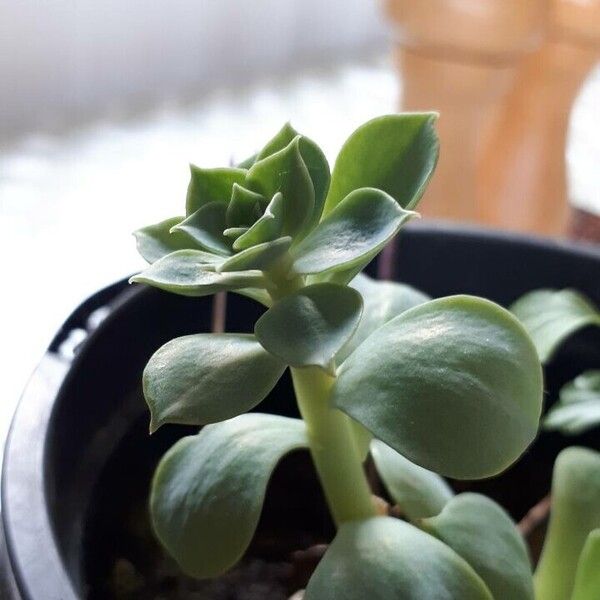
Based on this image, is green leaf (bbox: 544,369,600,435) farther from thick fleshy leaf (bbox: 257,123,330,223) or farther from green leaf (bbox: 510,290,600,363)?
thick fleshy leaf (bbox: 257,123,330,223)

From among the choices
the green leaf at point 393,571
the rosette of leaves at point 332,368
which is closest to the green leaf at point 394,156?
the rosette of leaves at point 332,368

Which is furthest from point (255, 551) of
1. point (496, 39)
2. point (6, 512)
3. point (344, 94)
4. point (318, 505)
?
point (344, 94)

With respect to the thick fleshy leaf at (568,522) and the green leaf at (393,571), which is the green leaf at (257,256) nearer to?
the green leaf at (393,571)

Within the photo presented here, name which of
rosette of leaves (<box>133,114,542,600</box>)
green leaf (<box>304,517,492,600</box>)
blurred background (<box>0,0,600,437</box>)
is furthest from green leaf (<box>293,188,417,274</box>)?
blurred background (<box>0,0,600,437</box>)

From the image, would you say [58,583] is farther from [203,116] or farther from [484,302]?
[203,116]

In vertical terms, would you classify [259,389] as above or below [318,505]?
above

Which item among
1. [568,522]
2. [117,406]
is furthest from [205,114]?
[568,522]

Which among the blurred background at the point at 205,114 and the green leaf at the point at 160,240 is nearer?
the green leaf at the point at 160,240
